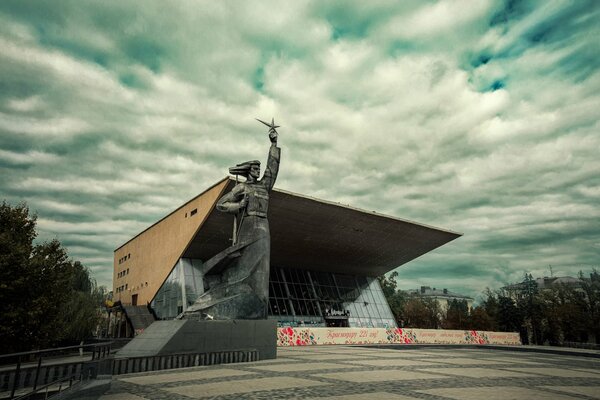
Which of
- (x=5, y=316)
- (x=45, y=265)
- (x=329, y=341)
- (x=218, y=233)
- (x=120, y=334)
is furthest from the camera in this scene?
(x=120, y=334)

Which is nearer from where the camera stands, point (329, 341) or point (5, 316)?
point (5, 316)

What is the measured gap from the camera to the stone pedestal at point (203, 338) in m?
13.6

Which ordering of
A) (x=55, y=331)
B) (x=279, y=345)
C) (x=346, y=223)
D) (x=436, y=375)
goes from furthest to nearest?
(x=346, y=223), (x=279, y=345), (x=55, y=331), (x=436, y=375)

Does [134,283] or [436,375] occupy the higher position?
[134,283]

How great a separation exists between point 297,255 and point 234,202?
23696mm

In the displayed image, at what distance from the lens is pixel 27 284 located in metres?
19.7

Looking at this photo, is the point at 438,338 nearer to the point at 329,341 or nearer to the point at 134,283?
the point at 329,341

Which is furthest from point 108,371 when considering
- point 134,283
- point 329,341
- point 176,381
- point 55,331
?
point 134,283

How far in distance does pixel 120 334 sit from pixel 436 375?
1593 inches

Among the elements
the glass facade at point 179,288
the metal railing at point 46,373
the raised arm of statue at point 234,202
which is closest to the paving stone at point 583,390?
the metal railing at point 46,373

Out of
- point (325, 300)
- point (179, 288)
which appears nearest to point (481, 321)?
point (325, 300)

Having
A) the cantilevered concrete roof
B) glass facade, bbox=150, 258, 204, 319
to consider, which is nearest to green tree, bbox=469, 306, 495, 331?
the cantilevered concrete roof

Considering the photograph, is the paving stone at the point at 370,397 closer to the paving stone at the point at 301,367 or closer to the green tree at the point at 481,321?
the paving stone at the point at 301,367

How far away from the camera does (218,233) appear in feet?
105
